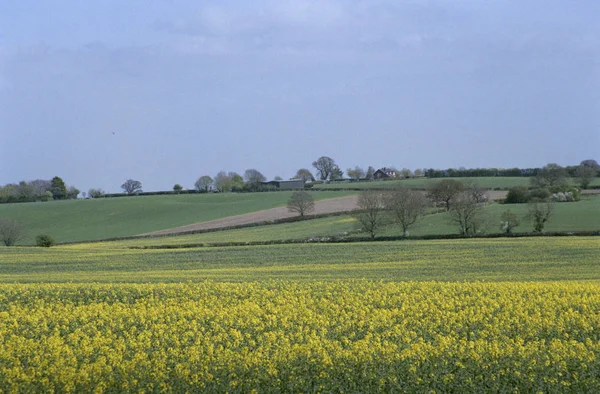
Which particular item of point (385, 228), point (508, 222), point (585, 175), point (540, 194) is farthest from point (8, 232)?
point (585, 175)

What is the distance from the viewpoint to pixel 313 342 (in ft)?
35.8

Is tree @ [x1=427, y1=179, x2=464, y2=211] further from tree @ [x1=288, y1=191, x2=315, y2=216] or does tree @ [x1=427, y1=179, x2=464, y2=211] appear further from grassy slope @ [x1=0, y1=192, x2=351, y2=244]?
grassy slope @ [x1=0, y1=192, x2=351, y2=244]

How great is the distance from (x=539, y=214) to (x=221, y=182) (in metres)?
103

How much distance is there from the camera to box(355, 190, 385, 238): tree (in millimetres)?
60312

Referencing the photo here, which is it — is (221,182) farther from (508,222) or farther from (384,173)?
(508,222)

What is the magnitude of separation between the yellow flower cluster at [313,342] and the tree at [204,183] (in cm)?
13442

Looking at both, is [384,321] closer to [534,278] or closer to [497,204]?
[534,278]

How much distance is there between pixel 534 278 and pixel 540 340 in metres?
14.8

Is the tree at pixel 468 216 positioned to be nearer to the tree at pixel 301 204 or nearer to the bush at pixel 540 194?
the bush at pixel 540 194

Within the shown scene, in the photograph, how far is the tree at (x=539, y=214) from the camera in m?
59.5

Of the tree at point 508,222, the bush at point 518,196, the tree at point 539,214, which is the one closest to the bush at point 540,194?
the bush at point 518,196

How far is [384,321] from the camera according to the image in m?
12.8

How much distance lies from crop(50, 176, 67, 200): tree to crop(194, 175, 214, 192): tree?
29.6 m

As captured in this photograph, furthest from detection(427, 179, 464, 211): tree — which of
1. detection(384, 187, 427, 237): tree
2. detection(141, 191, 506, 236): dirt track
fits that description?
detection(384, 187, 427, 237): tree
